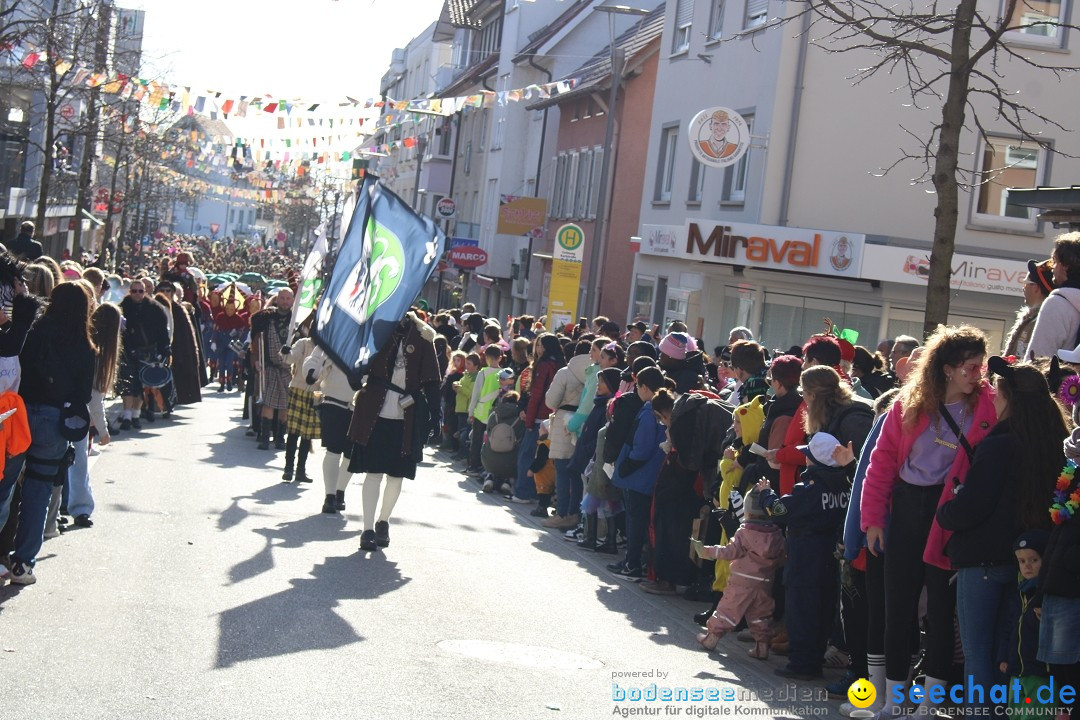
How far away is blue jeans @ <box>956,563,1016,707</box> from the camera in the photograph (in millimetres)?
6398

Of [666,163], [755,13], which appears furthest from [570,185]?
[755,13]

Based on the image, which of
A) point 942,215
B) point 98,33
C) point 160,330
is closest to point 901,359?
point 942,215

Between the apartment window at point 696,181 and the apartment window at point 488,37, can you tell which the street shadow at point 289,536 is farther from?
the apartment window at point 488,37

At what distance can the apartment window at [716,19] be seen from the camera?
26453mm

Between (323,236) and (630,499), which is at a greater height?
(323,236)

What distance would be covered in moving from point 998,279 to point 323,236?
12371 mm

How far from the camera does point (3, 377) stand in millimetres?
7977

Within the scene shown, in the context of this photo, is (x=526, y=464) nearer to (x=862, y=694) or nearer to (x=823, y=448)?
(x=823, y=448)

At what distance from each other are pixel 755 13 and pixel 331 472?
49.6 feet

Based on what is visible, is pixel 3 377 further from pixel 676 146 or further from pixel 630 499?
pixel 676 146

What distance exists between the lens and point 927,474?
6.89 meters

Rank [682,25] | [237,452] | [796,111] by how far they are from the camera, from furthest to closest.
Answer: [682,25], [796,111], [237,452]

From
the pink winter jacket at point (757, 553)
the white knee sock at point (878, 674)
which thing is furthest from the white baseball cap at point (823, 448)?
the white knee sock at point (878, 674)

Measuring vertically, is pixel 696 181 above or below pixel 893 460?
above
